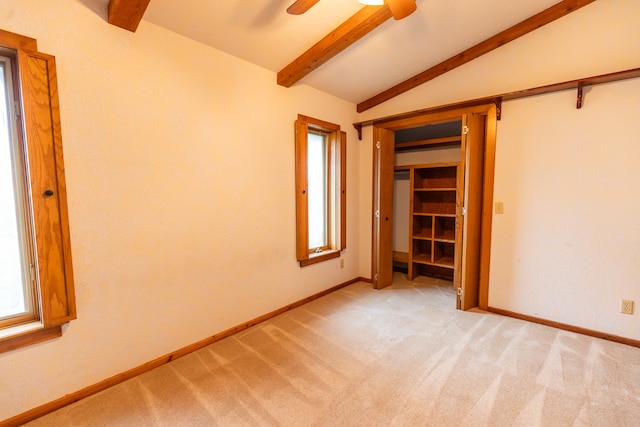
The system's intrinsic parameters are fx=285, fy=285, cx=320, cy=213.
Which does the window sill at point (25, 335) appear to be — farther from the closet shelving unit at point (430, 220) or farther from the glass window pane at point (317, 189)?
the closet shelving unit at point (430, 220)

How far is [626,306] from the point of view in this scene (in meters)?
2.30

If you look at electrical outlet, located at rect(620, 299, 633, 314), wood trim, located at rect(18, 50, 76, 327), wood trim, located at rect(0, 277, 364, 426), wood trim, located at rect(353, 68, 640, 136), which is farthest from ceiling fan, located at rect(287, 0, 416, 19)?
electrical outlet, located at rect(620, 299, 633, 314)

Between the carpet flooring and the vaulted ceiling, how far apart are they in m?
A: 2.32

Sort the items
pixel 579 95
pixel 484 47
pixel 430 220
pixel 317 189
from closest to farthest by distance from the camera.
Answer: pixel 579 95
pixel 484 47
pixel 317 189
pixel 430 220

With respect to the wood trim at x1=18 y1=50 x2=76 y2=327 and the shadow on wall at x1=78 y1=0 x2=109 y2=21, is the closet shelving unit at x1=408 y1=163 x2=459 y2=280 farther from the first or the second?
the wood trim at x1=18 y1=50 x2=76 y2=327

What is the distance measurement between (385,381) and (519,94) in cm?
273

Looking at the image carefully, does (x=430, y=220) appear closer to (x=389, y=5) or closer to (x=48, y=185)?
(x=389, y=5)

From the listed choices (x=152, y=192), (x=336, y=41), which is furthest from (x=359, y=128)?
(x=152, y=192)

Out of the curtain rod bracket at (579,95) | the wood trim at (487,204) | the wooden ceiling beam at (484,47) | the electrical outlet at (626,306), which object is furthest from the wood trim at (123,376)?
the curtain rod bracket at (579,95)

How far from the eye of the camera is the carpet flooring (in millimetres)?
1577

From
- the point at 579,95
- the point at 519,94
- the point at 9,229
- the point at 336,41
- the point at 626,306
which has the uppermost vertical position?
the point at 336,41

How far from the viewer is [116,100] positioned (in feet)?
5.90

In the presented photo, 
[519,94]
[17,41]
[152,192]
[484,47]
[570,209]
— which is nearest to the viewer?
[17,41]

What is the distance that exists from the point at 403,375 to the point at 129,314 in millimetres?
1887
